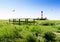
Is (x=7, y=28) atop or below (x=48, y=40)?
atop

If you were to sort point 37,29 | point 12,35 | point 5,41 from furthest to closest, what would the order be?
point 37,29 < point 12,35 < point 5,41

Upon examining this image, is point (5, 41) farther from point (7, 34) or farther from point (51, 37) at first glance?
point (51, 37)

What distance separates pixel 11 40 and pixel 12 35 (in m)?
0.72

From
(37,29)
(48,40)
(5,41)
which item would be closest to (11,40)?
(5,41)

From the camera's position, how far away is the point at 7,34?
16.3 meters

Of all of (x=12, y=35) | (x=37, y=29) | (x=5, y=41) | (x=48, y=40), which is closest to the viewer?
(x=5, y=41)

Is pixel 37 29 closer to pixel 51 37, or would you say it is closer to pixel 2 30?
pixel 51 37

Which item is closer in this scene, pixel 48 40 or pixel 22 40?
pixel 22 40

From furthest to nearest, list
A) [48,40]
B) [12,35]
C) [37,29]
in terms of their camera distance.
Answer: [37,29]
[48,40]
[12,35]

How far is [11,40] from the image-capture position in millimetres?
15961

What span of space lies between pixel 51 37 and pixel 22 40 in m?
3.63

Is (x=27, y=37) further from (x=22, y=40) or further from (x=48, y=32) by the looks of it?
(x=48, y=32)

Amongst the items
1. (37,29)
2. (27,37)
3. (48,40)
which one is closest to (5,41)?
(27,37)

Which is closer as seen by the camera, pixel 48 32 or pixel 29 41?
pixel 29 41
